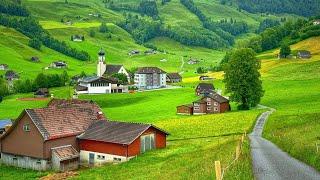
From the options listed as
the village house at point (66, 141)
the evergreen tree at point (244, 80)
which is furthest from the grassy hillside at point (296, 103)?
the village house at point (66, 141)

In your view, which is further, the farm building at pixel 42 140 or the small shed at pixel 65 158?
the farm building at pixel 42 140

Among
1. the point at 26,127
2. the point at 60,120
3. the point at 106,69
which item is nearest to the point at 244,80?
Answer: the point at 60,120

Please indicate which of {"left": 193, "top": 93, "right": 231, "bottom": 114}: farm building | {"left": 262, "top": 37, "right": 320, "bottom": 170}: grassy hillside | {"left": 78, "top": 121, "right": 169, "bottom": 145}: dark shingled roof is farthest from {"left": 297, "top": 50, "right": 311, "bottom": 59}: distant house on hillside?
{"left": 78, "top": 121, "right": 169, "bottom": 145}: dark shingled roof

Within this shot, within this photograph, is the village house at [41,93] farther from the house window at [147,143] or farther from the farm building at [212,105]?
the house window at [147,143]

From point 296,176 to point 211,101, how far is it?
69.1m

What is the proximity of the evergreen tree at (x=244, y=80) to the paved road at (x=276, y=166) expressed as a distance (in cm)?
4814

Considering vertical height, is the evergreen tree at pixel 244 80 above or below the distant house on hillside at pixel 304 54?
below

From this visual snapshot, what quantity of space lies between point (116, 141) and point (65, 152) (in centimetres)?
618

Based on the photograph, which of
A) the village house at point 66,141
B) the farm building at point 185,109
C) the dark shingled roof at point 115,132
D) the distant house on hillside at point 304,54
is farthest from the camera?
the distant house on hillside at point 304,54

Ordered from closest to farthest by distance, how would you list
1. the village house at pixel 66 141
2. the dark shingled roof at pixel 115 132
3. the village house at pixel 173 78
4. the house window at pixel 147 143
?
the village house at pixel 66 141
the dark shingled roof at pixel 115 132
the house window at pixel 147 143
the village house at pixel 173 78

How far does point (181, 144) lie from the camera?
58.5m

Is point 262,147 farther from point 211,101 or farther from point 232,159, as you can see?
point 211,101

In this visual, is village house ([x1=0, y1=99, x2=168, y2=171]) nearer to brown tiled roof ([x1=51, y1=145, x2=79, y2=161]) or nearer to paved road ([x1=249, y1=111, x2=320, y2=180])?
brown tiled roof ([x1=51, y1=145, x2=79, y2=161])

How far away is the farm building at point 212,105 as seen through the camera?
314ft
